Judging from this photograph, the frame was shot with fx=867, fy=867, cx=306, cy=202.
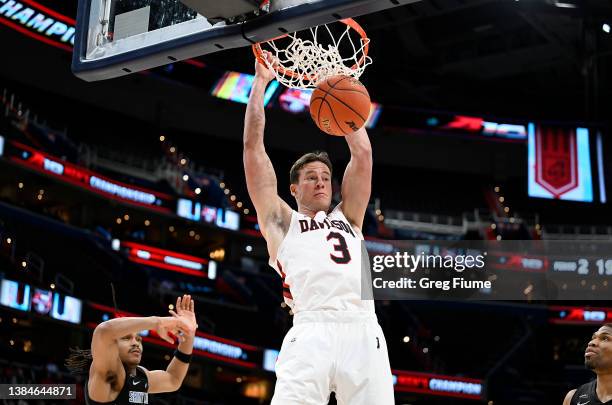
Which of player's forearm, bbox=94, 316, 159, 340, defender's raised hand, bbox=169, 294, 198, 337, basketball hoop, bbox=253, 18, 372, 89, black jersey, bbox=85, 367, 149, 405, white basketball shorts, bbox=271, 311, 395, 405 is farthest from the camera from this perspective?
basketball hoop, bbox=253, 18, 372, 89

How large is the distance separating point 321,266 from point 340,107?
106 centimetres

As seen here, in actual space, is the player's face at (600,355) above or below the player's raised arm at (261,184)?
below

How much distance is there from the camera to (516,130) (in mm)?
24016

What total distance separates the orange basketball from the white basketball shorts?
1197mm

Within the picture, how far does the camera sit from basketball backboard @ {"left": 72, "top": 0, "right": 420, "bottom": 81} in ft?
14.1

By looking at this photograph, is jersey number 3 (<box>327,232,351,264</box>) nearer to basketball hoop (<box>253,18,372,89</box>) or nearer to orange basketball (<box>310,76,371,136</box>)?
orange basketball (<box>310,76,371,136</box>)

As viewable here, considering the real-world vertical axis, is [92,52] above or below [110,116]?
below

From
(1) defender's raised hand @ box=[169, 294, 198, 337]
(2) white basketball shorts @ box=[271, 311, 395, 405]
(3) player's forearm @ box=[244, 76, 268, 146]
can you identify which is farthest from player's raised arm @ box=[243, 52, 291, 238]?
(1) defender's raised hand @ box=[169, 294, 198, 337]

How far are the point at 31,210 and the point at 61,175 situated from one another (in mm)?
1132

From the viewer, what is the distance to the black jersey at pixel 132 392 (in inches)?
213

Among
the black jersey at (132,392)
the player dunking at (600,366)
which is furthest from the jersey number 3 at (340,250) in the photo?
the player dunking at (600,366)

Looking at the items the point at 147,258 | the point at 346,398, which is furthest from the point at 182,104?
the point at 346,398

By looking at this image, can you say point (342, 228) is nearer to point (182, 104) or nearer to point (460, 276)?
point (460, 276)

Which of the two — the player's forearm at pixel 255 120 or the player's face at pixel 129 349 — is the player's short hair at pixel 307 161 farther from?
the player's face at pixel 129 349
